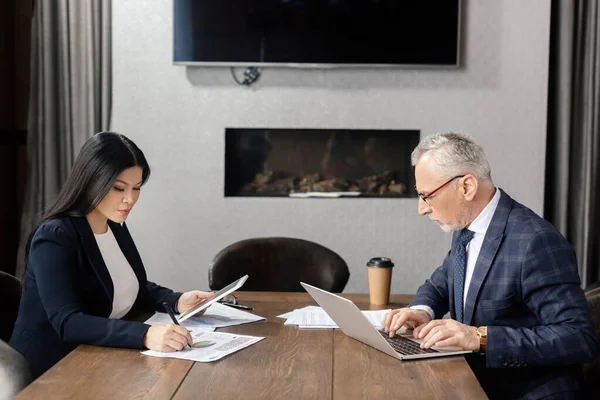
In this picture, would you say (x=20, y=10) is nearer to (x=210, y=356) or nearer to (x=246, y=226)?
(x=246, y=226)

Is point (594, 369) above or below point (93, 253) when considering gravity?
below

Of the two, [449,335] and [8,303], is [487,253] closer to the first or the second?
[449,335]

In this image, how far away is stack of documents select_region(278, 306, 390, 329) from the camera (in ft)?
7.03

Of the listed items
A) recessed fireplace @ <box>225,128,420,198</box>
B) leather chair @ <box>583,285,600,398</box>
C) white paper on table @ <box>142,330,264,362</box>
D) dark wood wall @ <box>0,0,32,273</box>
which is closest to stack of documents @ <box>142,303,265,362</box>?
white paper on table @ <box>142,330,264,362</box>

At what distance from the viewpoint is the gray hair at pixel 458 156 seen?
2.11 meters

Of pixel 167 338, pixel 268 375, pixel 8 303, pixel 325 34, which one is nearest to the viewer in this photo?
pixel 268 375

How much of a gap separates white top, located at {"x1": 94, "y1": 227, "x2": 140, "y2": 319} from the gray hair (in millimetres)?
938

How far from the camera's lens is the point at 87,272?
212 centimetres

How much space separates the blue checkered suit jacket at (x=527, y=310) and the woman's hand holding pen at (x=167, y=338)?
27.8 inches

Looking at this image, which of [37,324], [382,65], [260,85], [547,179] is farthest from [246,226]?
[37,324]

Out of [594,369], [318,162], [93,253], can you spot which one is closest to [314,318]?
[93,253]

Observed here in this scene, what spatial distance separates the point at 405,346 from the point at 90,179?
3.12ft

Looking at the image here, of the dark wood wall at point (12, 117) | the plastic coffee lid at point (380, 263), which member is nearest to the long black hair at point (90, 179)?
the plastic coffee lid at point (380, 263)

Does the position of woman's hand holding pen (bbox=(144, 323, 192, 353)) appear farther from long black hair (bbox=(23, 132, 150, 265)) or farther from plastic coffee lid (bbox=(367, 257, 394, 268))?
plastic coffee lid (bbox=(367, 257, 394, 268))
